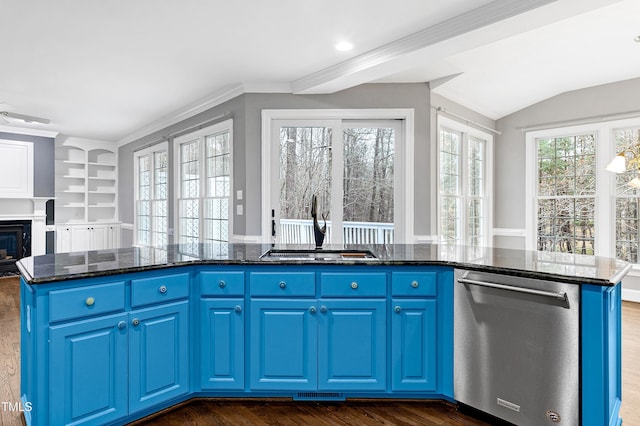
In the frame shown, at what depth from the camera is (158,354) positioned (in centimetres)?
216

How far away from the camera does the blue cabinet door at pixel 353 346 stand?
2.34 m

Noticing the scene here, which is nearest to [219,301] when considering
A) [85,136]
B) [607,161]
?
[607,161]

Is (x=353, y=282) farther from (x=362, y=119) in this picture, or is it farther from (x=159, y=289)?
(x=362, y=119)

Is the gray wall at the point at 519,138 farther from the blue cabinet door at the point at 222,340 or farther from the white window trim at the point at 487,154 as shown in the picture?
the blue cabinet door at the point at 222,340

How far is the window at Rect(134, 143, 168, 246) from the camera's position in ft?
21.5

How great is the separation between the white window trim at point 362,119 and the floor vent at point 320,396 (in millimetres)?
2305

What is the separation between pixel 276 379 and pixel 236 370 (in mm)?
247

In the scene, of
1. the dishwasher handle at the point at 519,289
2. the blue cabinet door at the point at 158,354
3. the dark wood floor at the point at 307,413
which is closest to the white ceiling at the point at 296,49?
the dishwasher handle at the point at 519,289

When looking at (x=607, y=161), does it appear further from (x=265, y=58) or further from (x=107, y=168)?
(x=107, y=168)

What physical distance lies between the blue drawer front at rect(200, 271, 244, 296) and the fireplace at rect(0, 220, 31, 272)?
624cm

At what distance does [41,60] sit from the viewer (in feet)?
12.6

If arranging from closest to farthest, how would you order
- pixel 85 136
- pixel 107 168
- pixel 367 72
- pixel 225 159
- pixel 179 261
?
pixel 179 261, pixel 367 72, pixel 225 159, pixel 85 136, pixel 107 168

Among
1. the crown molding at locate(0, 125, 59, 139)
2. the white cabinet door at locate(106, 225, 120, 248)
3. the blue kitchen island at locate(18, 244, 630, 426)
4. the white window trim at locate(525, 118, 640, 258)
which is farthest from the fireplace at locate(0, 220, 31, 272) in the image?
the white window trim at locate(525, 118, 640, 258)

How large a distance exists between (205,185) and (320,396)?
3.75m
